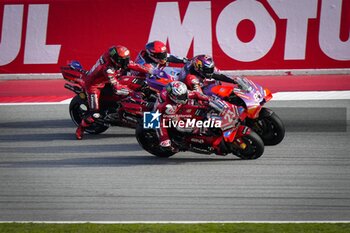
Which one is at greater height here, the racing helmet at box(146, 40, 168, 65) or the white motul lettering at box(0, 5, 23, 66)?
the racing helmet at box(146, 40, 168, 65)

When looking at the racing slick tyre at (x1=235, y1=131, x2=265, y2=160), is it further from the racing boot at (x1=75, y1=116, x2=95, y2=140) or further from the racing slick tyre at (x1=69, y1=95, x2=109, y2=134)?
the racing slick tyre at (x1=69, y1=95, x2=109, y2=134)

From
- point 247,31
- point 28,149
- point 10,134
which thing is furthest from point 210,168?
point 247,31

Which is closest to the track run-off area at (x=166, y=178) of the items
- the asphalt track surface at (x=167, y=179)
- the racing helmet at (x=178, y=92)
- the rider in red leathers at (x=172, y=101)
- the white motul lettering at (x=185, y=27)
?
the asphalt track surface at (x=167, y=179)

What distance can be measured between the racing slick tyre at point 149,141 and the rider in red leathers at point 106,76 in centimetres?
215

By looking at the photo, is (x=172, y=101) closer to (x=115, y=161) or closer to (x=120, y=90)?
(x=115, y=161)

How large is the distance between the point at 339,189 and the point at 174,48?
10.5 metres

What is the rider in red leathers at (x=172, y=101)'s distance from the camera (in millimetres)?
15102

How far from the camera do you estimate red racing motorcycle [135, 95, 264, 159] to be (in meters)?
15.0

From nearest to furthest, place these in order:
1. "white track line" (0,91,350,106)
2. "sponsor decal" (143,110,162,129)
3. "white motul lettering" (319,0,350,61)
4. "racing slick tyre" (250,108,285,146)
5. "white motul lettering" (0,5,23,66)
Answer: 1. "sponsor decal" (143,110,162,129)
2. "racing slick tyre" (250,108,285,146)
3. "white track line" (0,91,350,106)
4. "white motul lettering" (319,0,350,61)
5. "white motul lettering" (0,5,23,66)

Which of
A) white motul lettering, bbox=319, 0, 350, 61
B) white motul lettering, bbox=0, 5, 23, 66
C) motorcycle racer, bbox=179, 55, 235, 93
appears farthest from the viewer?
white motul lettering, bbox=0, 5, 23, 66

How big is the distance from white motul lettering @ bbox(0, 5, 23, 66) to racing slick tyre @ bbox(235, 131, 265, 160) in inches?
401

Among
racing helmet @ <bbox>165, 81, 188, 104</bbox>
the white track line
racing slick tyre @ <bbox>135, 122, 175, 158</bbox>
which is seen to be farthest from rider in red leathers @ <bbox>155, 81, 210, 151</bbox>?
the white track line

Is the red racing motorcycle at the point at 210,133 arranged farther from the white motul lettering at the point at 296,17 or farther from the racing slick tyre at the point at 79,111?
the white motul lettering at the point at 296,17

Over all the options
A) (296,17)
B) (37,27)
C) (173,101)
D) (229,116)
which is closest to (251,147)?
(229,116)
